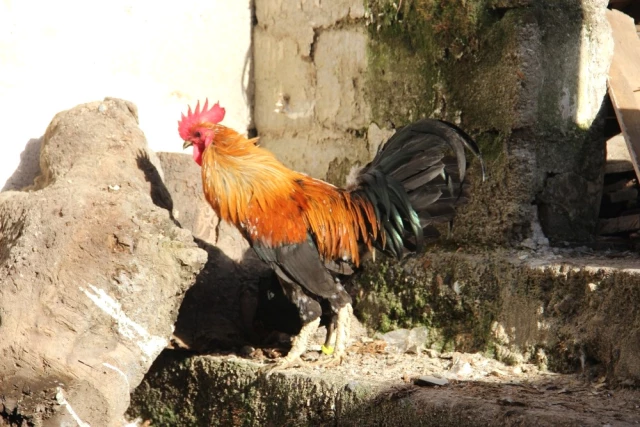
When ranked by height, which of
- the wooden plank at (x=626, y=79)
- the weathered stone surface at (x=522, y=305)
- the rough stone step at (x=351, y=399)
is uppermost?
the wooden plank at (x=626, y=79)

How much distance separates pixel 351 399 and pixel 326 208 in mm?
1034

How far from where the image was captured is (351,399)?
3.73 m

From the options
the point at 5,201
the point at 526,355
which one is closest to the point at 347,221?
the point at 526,355

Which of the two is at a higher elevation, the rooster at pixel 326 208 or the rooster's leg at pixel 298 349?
the rooster at pixel 326 208

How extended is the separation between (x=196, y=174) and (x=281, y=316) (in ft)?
3.40

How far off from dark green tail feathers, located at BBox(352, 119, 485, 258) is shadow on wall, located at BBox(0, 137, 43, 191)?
6.70 feet

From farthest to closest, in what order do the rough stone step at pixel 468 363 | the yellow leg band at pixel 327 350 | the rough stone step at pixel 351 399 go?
1. the yellow leg band at pixel 327 350
2. the rough stone step at pixel 468 363
3. the rough stone step at pixel 351 399

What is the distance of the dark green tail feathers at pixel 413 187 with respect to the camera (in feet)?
13.4

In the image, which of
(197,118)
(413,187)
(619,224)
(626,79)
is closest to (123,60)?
(197,118)

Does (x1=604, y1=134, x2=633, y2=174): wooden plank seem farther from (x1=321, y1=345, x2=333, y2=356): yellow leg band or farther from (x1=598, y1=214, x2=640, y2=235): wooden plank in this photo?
(x1=321, y1=345, x2=333, y2=356): yellow leg band

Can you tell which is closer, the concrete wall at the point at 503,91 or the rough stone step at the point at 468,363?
the rough stone step at the point at 468,363

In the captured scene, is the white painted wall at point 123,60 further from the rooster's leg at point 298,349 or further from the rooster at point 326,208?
the rooster's leg at point 298,349

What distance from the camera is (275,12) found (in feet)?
18.8

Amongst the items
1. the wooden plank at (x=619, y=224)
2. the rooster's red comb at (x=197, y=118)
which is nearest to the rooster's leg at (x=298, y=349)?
the rooster's red comb at (x=197, y=118)
